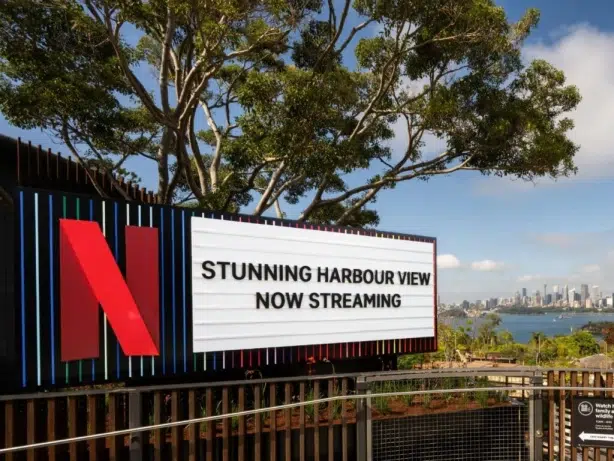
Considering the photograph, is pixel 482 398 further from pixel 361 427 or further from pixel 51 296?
pixel 51 296

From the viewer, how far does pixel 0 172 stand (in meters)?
9.47

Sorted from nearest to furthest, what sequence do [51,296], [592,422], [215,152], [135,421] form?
[135,421], [51,296], [592,422], [215,152]

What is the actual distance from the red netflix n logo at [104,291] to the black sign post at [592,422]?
19.6ft

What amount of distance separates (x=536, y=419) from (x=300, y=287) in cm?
405

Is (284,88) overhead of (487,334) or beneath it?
overhead

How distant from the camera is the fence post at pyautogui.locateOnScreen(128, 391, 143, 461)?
16.5ft

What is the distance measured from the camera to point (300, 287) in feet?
26.0

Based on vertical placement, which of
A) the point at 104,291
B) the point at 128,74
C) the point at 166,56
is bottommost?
the point at 104,291

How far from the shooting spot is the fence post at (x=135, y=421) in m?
5.04

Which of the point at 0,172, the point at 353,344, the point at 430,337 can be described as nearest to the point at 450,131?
the point at 430,337

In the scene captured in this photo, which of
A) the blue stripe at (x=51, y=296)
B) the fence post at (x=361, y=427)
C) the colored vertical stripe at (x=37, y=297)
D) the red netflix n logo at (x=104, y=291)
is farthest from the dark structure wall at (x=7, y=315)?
the fence post at (x=361, y=427)

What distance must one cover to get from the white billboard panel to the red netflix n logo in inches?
27.2

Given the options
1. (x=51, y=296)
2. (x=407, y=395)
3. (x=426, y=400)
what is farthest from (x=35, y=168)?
(x=426, y=400)

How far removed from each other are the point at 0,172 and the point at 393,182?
13004mm
